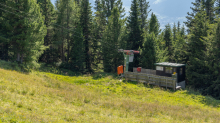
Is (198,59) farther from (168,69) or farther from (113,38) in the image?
(113,38)

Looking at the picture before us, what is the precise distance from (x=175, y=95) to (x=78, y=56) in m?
19.4

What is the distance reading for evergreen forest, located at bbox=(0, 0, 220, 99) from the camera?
63.9ft

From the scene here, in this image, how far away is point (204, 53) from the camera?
20.3m

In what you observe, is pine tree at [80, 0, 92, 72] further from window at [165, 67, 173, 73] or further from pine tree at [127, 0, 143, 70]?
window at [165, 67, 173, 73]

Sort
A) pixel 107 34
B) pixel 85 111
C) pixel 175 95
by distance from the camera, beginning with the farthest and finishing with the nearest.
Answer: pixel 107 34 → pixel 175 95 → pixel 85 111

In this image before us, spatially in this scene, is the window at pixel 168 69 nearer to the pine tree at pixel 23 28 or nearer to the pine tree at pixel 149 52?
the pine tree at pixel 149 52

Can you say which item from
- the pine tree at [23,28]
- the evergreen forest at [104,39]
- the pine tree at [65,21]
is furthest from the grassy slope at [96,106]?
the pine tree at [65,21]

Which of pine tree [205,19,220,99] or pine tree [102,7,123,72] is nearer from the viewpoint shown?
pine tree [205,19,220,99]

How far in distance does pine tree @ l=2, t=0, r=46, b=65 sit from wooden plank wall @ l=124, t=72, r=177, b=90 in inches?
545

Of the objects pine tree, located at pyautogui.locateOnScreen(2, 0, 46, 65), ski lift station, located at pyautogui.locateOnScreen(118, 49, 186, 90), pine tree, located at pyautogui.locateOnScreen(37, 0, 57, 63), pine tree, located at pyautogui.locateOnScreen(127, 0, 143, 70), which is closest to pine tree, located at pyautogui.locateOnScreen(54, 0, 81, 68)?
pine tree, located at pyautogui.locateOnScreen(37, 0, 57, 63)

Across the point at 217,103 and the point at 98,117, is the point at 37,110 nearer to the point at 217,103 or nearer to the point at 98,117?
the point at 98,117

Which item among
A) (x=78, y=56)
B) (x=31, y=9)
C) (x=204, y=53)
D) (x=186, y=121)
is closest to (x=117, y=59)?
(x=78, y=56)

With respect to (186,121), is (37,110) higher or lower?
higher

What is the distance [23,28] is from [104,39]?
14130 mm
